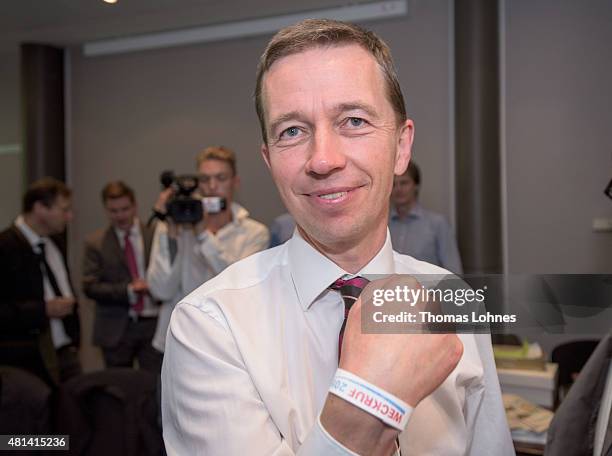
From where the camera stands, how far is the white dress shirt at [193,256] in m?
0.77

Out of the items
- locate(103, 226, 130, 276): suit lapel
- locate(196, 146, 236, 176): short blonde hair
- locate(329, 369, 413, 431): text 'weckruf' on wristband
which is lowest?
locate(329, 369, 413, 431): text 'weckruf' on wristband

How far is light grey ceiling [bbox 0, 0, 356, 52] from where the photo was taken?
0.74m

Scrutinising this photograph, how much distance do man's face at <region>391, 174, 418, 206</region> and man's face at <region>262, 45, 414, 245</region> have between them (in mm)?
175

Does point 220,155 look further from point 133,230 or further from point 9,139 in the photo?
point 9,139

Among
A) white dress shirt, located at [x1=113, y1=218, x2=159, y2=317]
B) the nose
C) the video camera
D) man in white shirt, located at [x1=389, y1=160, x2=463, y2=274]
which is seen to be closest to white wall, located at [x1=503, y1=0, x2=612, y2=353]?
man in white shirt, located at [x1=389, y1=160, x2=463, y2=274]

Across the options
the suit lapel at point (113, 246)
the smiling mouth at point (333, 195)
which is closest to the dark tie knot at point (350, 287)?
the smiling mouth at point (333, 195)

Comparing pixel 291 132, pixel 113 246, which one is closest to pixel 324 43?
pixel 291 132

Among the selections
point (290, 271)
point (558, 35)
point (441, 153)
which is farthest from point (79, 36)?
point (558, 35)

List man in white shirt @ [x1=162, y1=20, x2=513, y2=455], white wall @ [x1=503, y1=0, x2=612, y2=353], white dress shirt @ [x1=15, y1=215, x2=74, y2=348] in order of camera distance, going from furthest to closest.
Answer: white dress shirt @ [x1=15, y1=215, x2=74, y2=348] → white wall @ [x1=503, y1=0, x2=612, y2=353] → man in white shirt @ [x1=162, y1=20, x2=513, y2=455]

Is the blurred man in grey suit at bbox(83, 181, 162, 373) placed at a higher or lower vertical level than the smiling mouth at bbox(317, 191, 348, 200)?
lower

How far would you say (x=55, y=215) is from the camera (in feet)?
2.85

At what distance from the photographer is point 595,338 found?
635 mm

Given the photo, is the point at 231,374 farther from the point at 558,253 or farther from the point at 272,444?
the point at 558,253

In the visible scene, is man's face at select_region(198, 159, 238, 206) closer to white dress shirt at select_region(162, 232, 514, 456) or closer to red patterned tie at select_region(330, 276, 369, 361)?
white dress shirt at select_region(162, 232, 514, 456)
